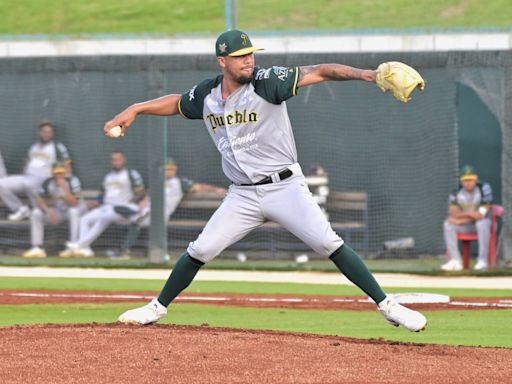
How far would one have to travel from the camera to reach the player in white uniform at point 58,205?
16609mm

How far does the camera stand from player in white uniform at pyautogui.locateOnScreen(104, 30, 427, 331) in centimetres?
728

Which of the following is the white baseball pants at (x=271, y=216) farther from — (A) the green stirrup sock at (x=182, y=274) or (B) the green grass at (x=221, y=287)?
(B) the green grass at (x=221, y=287)

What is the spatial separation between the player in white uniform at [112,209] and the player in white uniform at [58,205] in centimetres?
15

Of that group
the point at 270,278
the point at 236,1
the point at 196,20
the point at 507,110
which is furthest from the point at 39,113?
the point at 196,20

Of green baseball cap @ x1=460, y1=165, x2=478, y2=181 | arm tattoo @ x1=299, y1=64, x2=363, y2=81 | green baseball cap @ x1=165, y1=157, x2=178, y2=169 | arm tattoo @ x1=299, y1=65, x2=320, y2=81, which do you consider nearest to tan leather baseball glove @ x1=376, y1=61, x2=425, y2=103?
arm tattoo @ x1=299, y1=64, x2=363, y2=81

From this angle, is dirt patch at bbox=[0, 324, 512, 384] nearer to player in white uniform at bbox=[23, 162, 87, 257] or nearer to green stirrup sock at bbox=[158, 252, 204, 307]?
green stirrup sock at bbox=[158, 252, 204, 307]

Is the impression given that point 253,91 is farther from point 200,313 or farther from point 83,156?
point 83,156

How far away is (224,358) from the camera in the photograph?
649 cm

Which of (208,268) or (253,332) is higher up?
(253,332)

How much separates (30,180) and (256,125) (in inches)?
393

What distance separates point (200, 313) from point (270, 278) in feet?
14.8

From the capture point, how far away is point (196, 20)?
83.8 feet

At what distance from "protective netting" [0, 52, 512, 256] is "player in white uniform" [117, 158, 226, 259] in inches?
4.4

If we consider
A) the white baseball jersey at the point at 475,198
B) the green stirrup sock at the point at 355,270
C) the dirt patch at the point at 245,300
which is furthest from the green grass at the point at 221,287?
the green stirrup sock at the point at 355,270
